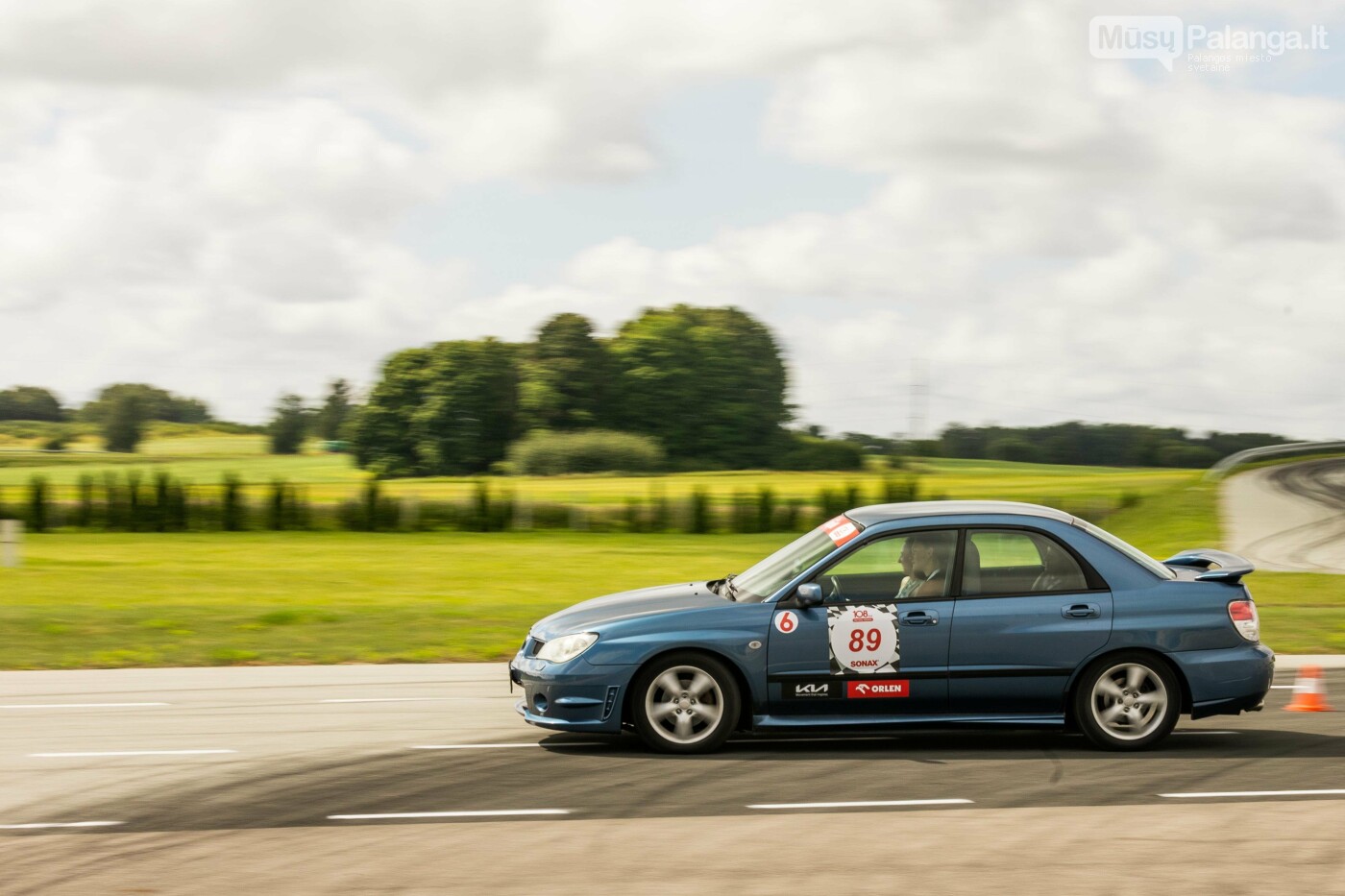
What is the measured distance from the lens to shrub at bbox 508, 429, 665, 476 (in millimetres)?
76250

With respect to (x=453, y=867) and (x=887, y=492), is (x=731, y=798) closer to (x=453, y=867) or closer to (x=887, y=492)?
(x=453, y=867)

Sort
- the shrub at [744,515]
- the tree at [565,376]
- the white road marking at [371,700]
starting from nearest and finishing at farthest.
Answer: the white road marking at [371,700] < the shrub at [744,515] < the tree at [565,376]

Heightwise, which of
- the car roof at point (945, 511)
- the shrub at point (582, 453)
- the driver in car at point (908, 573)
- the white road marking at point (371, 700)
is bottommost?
the white road marking at point (371, 700)

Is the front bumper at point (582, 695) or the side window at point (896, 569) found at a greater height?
the side window at point (896, 569)

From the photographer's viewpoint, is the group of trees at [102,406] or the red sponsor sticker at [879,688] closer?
the red sponsor sticker at [879,688]

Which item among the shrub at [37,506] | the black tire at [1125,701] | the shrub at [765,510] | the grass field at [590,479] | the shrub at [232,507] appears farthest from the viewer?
the grass field at [590,479]

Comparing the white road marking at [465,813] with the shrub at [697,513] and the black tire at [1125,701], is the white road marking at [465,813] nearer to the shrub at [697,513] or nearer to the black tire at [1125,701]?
the black tire at [1125,701]

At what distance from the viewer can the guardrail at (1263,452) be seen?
50569 mm

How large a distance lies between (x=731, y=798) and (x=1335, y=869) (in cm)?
269

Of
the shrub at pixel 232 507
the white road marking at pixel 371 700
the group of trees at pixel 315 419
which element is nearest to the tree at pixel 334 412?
the group of trees at pixel 315 419

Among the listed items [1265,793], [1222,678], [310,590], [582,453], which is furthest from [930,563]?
[582,453]

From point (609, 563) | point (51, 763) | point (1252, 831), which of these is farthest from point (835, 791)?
point (609, 563)

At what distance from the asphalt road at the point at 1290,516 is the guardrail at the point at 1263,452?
2.42 ft

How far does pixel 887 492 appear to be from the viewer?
159ft
